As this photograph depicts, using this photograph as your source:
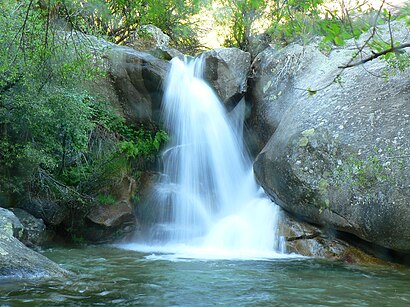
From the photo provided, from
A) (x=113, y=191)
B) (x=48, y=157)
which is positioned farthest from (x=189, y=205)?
(x=48, y=157)

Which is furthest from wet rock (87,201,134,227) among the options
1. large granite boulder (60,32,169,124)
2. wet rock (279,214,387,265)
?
wet rock (279,214,387,265)

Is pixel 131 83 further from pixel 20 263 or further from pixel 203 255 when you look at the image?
pixel 20 263

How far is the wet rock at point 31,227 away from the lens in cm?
992

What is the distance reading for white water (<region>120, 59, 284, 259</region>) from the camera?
10.6 metres

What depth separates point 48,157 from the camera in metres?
9.95

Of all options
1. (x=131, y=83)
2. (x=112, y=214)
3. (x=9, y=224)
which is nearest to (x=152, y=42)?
(x=131, y=83)

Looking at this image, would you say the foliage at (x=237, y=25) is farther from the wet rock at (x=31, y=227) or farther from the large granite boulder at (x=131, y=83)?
the wet rock at (x=31, y=227)

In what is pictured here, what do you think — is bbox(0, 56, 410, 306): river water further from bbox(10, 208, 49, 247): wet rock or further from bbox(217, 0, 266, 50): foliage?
bbox(217, 0, 266, 50): foliage

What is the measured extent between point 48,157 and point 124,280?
13.6ft

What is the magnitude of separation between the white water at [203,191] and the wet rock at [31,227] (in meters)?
1.88

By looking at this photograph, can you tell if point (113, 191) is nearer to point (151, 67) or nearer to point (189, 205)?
point (189, 205)

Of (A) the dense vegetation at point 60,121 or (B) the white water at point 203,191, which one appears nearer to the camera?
(A) the dense vegetation at point 60,121

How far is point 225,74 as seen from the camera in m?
14.0

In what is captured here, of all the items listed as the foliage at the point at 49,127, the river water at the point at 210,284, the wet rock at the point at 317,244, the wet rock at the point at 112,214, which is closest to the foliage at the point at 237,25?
the foliage at the point at 49,127
